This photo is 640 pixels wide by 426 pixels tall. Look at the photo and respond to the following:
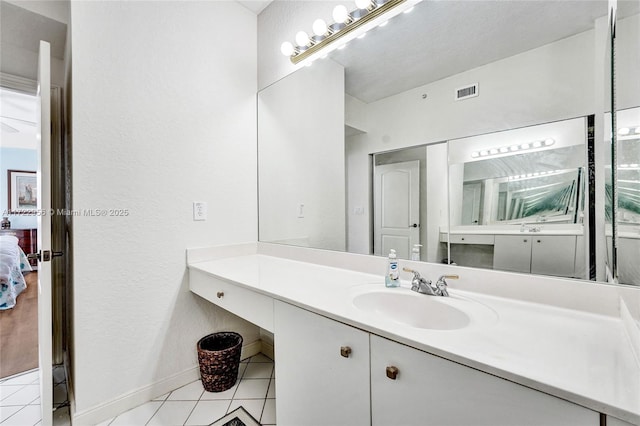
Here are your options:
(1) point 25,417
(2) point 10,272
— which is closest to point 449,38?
(1) point 25,417

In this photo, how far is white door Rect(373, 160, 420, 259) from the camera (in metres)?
1.25

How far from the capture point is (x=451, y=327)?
931mm

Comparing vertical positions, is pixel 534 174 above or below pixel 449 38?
below

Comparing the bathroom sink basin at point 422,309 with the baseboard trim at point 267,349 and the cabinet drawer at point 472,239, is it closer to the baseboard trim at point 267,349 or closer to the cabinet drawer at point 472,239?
the cabinet drawer at point 472,239

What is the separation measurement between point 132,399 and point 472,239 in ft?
6.20

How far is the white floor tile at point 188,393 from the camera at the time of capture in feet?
4.98

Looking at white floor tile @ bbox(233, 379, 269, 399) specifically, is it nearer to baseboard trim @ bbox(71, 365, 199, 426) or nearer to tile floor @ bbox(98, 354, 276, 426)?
tile floor @ bbox(98, 354, 276, 426)

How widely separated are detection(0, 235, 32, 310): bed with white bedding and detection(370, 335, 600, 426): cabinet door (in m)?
4.06

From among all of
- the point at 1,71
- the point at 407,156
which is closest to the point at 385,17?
the point at 407,156

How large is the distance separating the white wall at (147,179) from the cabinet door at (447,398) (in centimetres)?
133

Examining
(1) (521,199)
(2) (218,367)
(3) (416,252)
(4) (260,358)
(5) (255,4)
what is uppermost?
(5) (255,4)

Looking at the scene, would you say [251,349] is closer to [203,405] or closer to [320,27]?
[203,405]

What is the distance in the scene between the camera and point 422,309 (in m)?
1.02

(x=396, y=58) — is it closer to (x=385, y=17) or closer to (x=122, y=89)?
(x=385, y=17)
